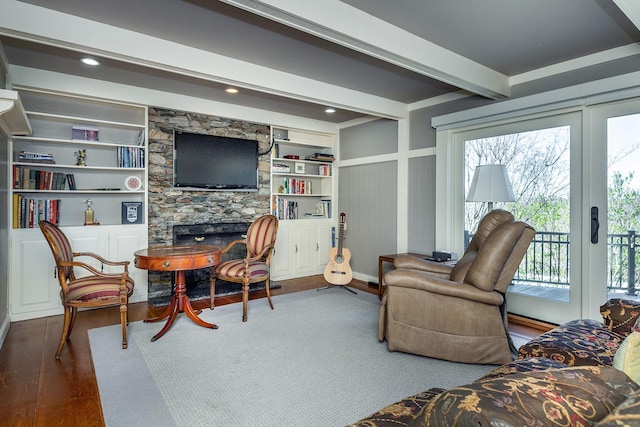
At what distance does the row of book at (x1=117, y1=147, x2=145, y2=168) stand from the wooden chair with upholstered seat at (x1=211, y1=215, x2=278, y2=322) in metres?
1.52

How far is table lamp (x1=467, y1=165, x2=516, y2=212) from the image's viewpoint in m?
3.10

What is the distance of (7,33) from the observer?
2.25m

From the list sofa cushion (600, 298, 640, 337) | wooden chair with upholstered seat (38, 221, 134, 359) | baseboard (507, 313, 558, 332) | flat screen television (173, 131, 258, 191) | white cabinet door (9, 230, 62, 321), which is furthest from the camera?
flat screen television (173, 131, 258, 191)

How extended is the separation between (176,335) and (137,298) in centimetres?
137

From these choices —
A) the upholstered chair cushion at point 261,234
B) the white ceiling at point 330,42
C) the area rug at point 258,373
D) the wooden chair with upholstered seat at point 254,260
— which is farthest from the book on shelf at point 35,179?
the upholstered chair cushion at point 261,234

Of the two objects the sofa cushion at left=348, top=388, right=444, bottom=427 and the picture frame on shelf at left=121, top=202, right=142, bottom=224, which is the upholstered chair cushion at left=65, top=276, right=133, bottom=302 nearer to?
the picture frame on shelf at left=121, top=202, right=142, bottom=224

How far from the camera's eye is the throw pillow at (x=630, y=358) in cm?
79

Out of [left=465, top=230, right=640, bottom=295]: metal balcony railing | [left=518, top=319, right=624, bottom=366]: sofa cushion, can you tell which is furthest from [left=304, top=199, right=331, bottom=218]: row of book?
[left=518, top=319, right=624, bottom=366]: sofa cushion

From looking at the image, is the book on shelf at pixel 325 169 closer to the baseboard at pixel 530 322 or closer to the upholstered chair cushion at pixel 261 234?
the upholstered chair cushion at pixel 261 234

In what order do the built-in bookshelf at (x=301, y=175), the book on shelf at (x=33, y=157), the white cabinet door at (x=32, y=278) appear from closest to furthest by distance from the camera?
the white cabinet door at (x=32, y=278) < the book on shelf at (x=33, y=157) < the built-in bookshelf at (x=301, y=175)

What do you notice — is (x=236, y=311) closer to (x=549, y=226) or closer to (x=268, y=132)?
(x=268, y=132)

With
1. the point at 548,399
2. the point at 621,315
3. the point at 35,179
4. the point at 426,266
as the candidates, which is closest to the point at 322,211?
the point at 426,266

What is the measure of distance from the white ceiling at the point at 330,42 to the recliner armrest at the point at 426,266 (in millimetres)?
1633

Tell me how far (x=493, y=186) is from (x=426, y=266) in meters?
0.95
